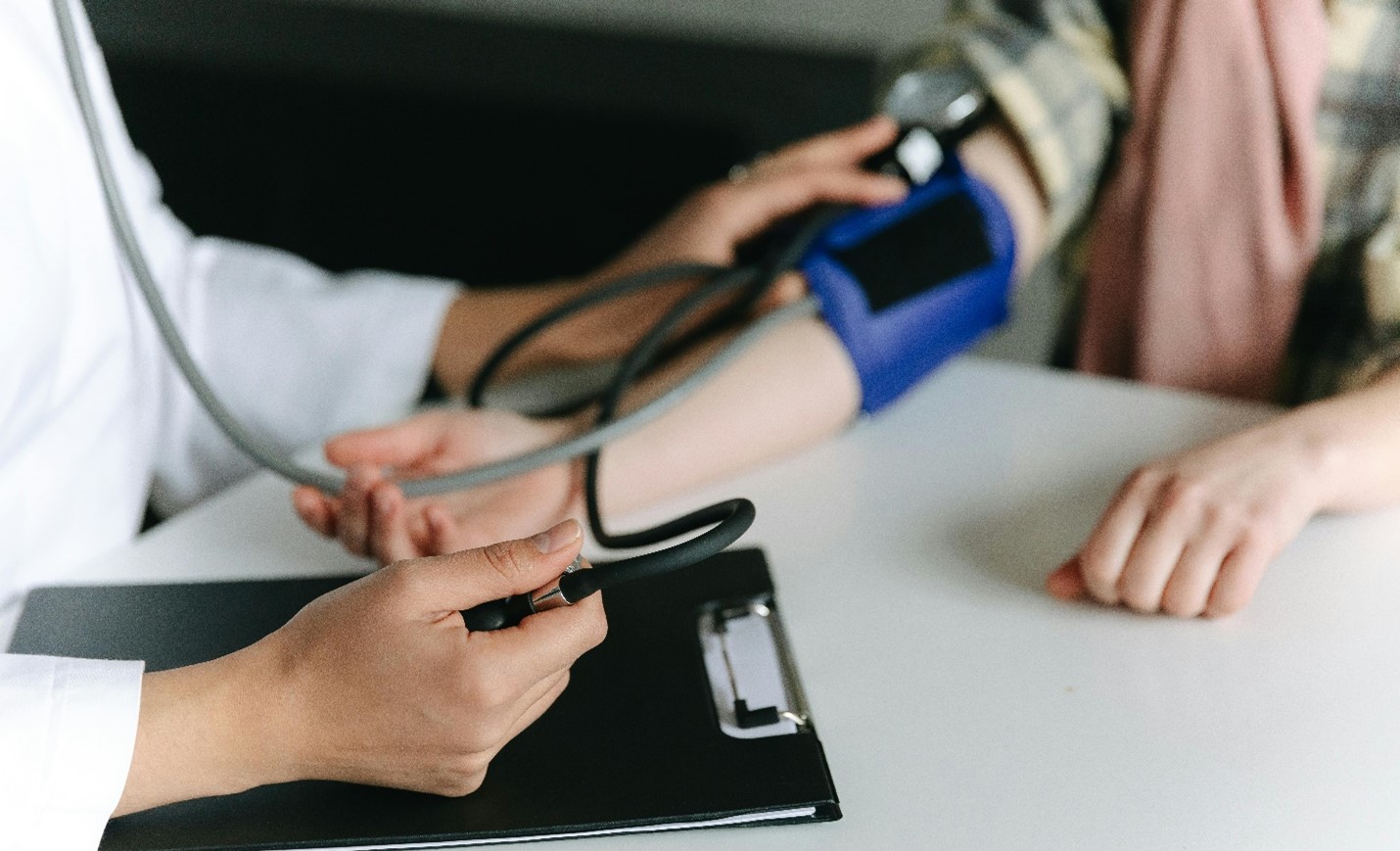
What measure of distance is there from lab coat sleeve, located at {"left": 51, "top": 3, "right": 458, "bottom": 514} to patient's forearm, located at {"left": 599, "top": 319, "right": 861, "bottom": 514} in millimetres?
179

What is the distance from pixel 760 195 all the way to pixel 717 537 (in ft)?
1.37

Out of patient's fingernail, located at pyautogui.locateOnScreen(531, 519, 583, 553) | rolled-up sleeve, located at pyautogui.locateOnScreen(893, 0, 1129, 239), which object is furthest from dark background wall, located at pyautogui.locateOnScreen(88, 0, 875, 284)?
patient's fingernail, located at pyautogui.locateOnScreen(531, 519, 583, 553)

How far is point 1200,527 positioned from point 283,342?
1.85ft

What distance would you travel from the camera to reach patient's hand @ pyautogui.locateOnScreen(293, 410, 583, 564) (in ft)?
2.04

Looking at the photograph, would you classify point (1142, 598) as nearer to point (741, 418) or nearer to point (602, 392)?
point (741, 418)

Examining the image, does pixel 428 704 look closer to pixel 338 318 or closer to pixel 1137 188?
pixel 338 318

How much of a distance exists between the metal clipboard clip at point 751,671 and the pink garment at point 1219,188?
0.46 metres

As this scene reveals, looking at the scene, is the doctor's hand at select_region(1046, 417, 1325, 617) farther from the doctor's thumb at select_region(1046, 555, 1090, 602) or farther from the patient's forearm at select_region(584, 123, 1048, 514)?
the patient's forearm at select_region(584, 123, 1048, 514)

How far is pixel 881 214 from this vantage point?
79 centimetres

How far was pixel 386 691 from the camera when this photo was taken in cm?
46

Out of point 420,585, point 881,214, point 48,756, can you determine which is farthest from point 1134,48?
point 48,756

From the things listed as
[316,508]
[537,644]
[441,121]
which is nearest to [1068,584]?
[537,644]

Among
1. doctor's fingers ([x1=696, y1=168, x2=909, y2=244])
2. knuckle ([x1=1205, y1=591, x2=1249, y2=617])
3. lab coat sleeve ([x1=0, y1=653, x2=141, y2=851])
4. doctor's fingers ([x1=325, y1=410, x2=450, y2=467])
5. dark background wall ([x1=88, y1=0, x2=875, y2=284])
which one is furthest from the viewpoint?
dark background wall ([x1=88, y1=0, x2=875, y2=284])

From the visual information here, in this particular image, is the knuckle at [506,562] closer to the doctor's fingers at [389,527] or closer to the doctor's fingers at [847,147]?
the doctor's fingers at [389,527]
